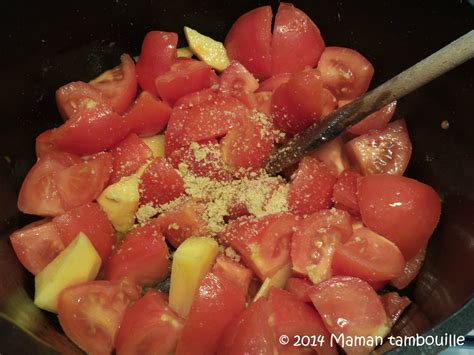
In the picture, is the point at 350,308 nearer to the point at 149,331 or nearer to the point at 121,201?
the point at 149,331

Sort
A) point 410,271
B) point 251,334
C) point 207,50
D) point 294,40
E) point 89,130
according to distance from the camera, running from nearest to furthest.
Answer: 1. point 251,334
2. point 410,271
3. point 89,130
4. point 294,40
5. point 207,50

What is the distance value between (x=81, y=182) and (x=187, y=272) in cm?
48

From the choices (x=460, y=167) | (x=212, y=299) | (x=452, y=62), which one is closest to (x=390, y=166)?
(x=460, y=167)

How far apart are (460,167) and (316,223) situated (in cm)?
49

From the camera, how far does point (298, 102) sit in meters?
1.70

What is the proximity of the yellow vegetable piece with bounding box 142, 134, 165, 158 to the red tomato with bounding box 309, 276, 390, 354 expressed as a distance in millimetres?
763

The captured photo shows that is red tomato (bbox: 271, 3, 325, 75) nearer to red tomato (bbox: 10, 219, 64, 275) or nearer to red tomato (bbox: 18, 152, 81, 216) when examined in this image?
red tomato (bbox: 18, 152, 81, 216)

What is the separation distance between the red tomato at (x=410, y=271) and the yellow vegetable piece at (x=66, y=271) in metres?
0.97

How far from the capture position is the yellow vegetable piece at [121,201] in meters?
1.71

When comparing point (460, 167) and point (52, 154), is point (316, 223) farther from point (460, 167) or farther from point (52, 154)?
point (52, 154)

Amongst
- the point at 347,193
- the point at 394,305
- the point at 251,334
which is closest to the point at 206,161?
the point at 347,193

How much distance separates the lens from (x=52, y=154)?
1.76m

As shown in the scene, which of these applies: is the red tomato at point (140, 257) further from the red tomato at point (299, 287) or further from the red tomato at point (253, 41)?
the red tomato at point (253, 41)

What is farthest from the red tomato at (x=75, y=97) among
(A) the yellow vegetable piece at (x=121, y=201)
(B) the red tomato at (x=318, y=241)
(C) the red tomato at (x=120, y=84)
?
(B) the red tomato at (x=318, y=241)
